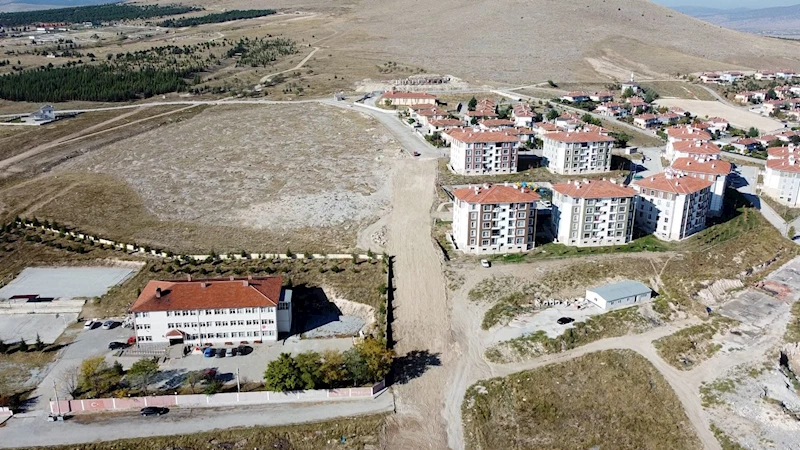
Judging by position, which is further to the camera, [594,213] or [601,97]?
[601,97]

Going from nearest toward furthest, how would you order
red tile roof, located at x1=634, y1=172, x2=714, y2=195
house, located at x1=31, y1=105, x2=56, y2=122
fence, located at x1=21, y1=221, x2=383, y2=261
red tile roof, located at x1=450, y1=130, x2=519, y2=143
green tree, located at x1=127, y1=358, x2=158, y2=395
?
green tree, located at x1=127, y1=358, x2=158, y2=395, fence, located at x1=21, y1=221, x2=383, y2=261, red tile roof, located at x1=634, y1=172, x2=714, y2=195, red tile roof, located at x1=450, y1=130, x2=519, y2=143, house, located at x1=31, y1=105, x2=56, y2=122

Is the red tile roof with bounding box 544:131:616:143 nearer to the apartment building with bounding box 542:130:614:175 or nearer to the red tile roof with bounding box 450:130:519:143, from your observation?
the apartment building with bounding box 542:130:614:175

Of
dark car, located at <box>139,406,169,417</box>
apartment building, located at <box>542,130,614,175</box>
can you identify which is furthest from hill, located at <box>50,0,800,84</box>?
dark car, located at <box>139,406,169,417</box>

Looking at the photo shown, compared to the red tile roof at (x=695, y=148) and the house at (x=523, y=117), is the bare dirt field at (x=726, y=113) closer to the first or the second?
the red tile roof at (x=695, y=148)

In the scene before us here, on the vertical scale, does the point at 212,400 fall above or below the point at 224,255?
below

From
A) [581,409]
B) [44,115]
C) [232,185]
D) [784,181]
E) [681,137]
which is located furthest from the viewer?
[44,115]

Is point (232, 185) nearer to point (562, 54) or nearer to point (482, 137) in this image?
point (482, 137)

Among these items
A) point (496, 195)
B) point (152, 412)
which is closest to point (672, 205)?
point (496, 195)
